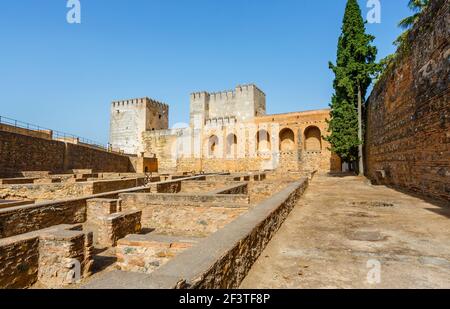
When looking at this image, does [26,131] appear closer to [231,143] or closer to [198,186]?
[198,186]

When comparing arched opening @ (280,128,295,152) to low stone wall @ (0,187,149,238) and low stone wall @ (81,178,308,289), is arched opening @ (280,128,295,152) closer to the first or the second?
low stone wall @ (0,187,149,238)

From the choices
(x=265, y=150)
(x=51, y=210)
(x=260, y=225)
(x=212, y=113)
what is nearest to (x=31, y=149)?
(x=51, y=210)

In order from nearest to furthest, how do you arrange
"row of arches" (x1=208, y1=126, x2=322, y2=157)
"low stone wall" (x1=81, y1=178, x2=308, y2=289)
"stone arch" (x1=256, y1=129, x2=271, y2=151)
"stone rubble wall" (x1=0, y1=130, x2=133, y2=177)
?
"low stone wall" (x1=81, y1=178, x2=308, y2=289), "stone rubble wall" (x1=0, y1=130, x2=133, y2=177), "row of arches" (x1=208, y1=126, x2=322, y2=157), "stone arch" (x1=256, y1=129, x2=271, y2=151)

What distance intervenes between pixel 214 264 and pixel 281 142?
3512 centimetres

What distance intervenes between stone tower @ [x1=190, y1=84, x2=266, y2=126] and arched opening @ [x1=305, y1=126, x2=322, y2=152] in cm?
933

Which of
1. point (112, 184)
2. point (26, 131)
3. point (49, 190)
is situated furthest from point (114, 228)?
point (26, 131)

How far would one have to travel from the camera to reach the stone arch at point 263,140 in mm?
36453

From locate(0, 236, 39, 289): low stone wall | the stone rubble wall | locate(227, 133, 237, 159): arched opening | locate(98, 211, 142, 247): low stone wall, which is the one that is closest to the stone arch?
A: locate(227, 133, 237, 159): arched opening

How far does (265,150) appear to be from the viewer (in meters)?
36.3

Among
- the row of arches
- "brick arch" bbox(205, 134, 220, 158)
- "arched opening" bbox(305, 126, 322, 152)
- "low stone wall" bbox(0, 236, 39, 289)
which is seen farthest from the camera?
"brick arch" bbox(205, 134, 220, 158)

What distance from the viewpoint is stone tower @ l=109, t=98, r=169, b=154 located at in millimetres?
44000

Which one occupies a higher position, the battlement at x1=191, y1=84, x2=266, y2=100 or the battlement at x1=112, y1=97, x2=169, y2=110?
the battlement at x1=191, y1=84, x2=266, y2=100

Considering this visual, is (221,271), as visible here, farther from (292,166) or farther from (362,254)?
(292,166)

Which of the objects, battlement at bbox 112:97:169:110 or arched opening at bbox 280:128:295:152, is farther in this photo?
battlement at bbox 112:97:169:110
